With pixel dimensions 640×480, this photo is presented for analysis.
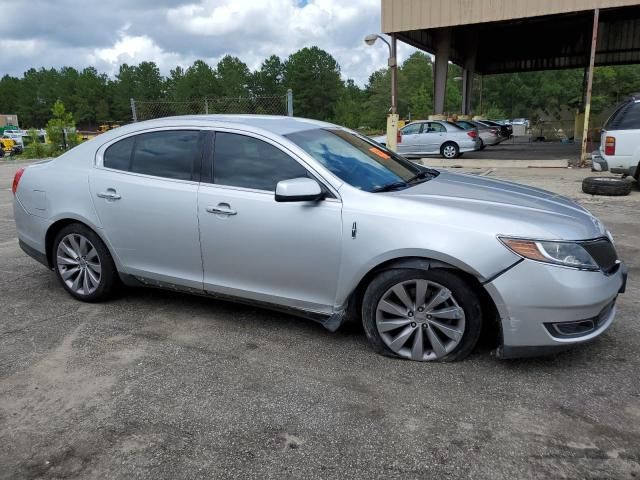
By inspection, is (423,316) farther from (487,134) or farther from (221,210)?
(487,134)

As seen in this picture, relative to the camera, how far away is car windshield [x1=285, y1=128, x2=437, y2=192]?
3484mm

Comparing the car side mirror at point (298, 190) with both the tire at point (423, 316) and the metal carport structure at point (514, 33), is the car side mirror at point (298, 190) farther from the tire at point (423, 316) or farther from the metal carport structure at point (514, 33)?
the metal carport structure at point (514, 33)

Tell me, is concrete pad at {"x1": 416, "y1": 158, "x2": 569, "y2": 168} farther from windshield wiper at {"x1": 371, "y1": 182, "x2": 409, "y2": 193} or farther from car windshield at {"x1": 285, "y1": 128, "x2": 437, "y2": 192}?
windshield wiper at {"x1": 371, "y1": 182, "x2": 409, "y2": 193}

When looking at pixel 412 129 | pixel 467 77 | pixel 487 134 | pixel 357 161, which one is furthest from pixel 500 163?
pixel 467 77

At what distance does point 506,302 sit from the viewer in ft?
9.56

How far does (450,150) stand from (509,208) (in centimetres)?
1618

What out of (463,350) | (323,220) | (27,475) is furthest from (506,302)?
(27,475)

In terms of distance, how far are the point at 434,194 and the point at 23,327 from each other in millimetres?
3250

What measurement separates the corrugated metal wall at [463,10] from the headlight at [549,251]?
13829mm

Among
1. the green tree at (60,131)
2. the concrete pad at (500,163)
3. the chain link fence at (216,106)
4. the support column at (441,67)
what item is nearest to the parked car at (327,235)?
the chain link fence at (216,106)

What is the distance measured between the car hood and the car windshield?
0.61 feet

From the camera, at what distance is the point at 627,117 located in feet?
31.2

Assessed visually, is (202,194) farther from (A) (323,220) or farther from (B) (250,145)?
(A) (323,220)

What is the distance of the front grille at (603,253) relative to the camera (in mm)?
2994
